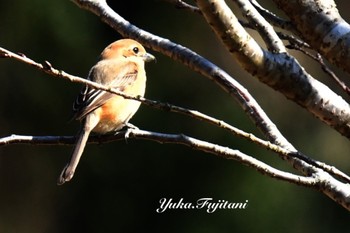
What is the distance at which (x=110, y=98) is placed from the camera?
4.40 metres

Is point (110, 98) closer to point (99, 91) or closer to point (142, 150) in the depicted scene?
point (99, 91)

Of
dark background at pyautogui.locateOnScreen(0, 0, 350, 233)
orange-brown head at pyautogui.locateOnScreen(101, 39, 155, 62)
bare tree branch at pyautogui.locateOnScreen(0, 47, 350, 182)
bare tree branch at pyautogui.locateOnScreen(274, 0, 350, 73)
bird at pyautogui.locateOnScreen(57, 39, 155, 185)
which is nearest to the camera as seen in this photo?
bare tree branch at pyautogui.locateOnScreen(0, 47, 350, 182)

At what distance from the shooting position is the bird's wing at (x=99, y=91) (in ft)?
14.0

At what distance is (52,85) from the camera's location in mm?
7215

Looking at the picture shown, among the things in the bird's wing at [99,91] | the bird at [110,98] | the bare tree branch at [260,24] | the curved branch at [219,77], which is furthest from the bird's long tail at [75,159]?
the bare tree branch at [260,24]

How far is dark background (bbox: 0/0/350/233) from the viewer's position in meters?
6.86

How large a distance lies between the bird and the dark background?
171 cm

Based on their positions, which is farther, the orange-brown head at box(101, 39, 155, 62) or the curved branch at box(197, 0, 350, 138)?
the orange-brown head at box(101, 39, 155, 62)

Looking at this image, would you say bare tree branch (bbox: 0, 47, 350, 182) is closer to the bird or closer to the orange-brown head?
the bird

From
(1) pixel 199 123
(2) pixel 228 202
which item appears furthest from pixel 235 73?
(2) pixel 228 202

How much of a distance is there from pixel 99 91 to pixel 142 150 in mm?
2832

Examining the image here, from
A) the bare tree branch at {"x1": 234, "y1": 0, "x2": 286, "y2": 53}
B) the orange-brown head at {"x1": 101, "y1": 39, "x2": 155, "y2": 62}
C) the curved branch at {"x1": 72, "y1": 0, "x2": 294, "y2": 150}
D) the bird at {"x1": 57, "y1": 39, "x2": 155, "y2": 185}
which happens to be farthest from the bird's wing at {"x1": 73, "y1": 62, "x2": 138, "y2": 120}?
the bare tree branch at {"x1": 234, "y1": 0, "x2": 286, "y2": 53}

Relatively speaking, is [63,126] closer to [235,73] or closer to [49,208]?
[49,208]

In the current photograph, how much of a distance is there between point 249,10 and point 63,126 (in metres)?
4.89
